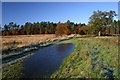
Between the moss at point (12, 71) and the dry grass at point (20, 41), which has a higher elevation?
the dry grass at point (20, 41)

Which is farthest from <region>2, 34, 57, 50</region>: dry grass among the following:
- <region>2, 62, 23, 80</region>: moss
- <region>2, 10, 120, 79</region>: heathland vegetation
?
<region>2, 62, 23, 80</region>: moss

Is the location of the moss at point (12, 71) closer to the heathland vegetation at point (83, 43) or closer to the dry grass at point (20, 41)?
the heathland vegetation at point (83, 43)

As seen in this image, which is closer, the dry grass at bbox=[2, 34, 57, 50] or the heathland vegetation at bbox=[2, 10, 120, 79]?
the heathland vegetation at bbox=[2, 10, 120, 79]

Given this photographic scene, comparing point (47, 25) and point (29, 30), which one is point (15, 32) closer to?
point (29, 30)

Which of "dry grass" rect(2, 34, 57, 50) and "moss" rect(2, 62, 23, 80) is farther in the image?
"dry grass" rect(2, 34, 57, 50)

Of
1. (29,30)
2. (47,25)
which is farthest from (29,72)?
(47,25)

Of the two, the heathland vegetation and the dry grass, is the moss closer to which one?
the heathland vegetation

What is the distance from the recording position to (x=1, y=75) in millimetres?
13047

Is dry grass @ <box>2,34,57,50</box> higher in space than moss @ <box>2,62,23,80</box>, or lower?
higher

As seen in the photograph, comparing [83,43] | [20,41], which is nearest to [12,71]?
[83,43]

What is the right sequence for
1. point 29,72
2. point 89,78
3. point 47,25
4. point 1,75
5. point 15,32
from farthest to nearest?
1. point 47,25
2. point 15,32
3. point 29,72
4. point 1,75
5. point 89,78

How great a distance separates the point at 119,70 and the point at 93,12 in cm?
5062

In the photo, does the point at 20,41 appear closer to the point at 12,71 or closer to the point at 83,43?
the point at 83,43

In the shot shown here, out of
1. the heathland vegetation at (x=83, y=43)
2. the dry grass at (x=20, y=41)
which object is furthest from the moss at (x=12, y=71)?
the dry grass at (x=20, y=41)
